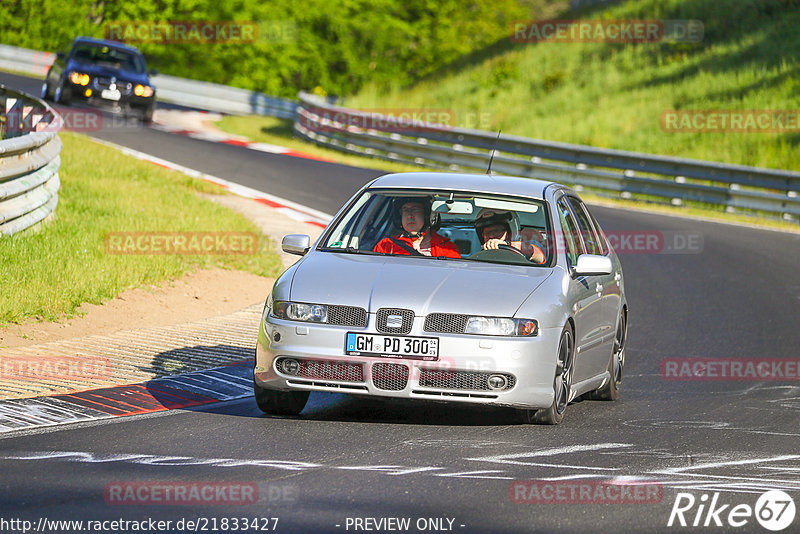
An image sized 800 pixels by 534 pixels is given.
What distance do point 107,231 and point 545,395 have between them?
801 centimetres

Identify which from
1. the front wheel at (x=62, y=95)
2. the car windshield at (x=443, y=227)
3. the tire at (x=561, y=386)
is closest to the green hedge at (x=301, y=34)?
the front wheel at (x=62, y=95)

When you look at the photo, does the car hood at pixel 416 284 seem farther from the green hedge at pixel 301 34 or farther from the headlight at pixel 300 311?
the green hedge at pixel 301 34

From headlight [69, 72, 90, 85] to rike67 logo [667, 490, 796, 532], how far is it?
26694mm

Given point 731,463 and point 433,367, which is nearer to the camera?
point 731,463

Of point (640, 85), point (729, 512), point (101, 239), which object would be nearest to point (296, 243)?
point (729, 512)

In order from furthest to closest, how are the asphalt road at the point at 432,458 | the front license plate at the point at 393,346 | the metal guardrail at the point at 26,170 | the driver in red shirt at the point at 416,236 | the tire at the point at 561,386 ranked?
the metal guardrail at the point at 26,170
the driver in red shirt at the point at 416,236
the tire at the point at 561,386
the front license plate at the point at 393,346
the asphalt road at the point at 432,458

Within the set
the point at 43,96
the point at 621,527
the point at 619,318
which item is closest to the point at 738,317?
the point at 619,318

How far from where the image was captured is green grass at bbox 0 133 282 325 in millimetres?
11633

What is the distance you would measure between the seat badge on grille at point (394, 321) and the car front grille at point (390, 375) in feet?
0.73

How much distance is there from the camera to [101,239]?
14211 millimetres

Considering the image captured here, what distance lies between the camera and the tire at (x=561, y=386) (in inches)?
314

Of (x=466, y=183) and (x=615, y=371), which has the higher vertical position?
(x=466, y=183)

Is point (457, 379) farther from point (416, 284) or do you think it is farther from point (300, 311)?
point (300, 311)

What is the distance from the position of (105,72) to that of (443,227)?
2359cm
